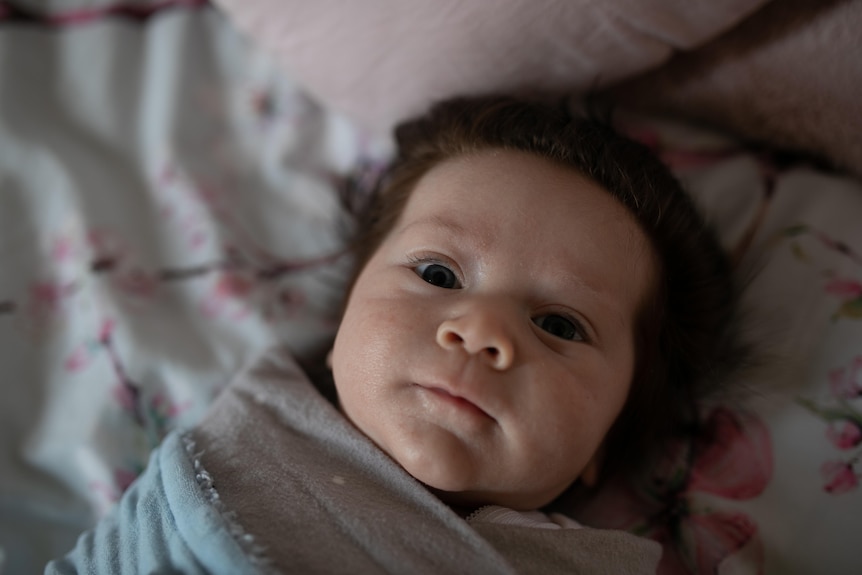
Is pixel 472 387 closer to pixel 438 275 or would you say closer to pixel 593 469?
pixel 438 275

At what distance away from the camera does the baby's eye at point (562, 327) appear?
880 mm

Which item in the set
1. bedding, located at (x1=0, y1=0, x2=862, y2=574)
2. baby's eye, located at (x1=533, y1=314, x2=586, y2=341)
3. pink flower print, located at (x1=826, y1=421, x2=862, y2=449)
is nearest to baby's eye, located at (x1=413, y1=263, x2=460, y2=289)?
baby's eye, located at (x1=533, y1=314, x2=586, y2=341)

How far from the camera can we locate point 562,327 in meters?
0.89

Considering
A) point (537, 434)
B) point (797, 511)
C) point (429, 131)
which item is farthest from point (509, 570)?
point (429, 131)

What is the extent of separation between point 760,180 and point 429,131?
0.57 metres

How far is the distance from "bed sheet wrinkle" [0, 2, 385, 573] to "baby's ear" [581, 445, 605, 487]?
0.46 m

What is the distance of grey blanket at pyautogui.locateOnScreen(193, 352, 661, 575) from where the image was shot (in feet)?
2.49

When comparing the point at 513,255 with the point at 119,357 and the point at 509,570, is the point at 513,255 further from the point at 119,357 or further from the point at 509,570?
Answer: the point at 119,357

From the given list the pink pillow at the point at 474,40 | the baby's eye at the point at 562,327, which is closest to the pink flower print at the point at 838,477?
the baby's eye at the point at 562,327

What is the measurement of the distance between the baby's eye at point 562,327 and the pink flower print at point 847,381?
1.33 ft

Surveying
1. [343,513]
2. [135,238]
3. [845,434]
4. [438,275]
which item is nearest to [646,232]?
[438,275]

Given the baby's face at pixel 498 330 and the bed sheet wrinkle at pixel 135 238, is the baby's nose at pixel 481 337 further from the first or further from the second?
the bed sheet wrinkle at pixel 135 238

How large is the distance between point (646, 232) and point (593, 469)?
336mm

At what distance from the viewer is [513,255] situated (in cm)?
85
